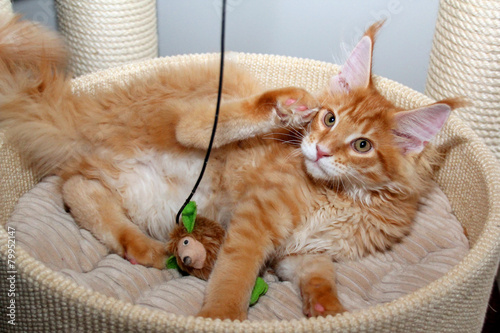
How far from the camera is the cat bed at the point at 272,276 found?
105 cm

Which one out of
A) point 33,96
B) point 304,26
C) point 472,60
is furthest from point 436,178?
point 33,96

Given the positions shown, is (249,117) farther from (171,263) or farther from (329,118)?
(171,263)

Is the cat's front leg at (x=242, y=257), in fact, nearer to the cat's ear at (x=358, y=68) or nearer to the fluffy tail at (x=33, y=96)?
the cat's ear at (x=358, y=68)

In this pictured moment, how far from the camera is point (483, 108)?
200 centimetres

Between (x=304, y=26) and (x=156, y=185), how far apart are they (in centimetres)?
146

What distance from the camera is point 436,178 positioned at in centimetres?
188

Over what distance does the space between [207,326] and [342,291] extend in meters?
0.62

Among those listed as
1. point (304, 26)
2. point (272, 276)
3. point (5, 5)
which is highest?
point (5, 5)

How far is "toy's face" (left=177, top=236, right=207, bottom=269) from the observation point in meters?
1.42

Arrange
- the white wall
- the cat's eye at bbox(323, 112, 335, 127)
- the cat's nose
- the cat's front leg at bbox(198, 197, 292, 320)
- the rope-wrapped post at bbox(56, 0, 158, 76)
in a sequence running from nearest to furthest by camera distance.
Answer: the cat's front leg at bbox(198, 197, 292, 320)
the cat's nose
the cat's eye at bbox(323, 112, 335, 127)
the rope-wrapped post at bbox(56, 0, 158, 76)
the white wall

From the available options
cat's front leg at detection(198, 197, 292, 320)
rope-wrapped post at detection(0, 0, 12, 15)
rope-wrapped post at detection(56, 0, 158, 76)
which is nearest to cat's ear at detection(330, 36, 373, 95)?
cat's front leg at detection(198, 197, 292, 320)

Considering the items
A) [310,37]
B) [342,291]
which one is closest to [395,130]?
[342,291]

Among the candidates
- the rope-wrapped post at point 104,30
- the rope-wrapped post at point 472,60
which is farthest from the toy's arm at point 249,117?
the rope-wrapped post at point 104,30

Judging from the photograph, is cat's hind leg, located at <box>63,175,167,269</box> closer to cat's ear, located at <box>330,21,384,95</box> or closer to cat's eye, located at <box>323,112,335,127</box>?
cat's eye, located at <box>323,112,335,127</box>
